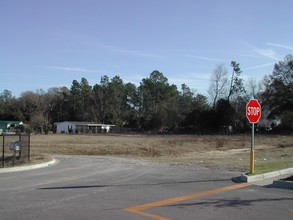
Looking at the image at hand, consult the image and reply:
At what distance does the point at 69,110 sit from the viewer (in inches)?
5108

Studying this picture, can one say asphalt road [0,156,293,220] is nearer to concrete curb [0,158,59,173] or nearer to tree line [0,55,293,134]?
concrete curb [0,158,59,173]

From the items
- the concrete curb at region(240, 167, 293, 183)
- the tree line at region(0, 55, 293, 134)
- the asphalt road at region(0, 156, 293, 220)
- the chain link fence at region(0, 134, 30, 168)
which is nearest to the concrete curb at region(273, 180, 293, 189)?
the asphalt road at region(0, 156, 293, 220)

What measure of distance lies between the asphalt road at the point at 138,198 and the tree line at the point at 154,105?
8706cm

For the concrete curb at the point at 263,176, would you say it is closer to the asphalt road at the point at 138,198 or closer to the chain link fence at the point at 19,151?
the asphalt road at the point at 138,198

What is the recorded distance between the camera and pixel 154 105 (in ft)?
431

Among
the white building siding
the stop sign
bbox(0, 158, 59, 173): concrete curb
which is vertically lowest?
Result: bbox(0, 158, 59, 173): concrete curb

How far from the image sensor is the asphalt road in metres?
8.62

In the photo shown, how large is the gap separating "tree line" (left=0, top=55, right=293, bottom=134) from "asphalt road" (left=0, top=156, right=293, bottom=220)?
8706 cm

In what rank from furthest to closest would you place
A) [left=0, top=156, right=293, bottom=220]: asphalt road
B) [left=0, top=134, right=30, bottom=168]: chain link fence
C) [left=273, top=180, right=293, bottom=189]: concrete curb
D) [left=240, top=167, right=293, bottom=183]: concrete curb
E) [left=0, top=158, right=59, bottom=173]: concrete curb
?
1. [left=0, top=134, right=30, bottom=168]: chain link fence
2. [left=0, top=158, right=59, bottom=173]: concrete curb
3. [left=240, top=167, right=293, bottom=183]: concrete curb
4. [left=273, top=180, right=293, bottom=189]: concrete curb
5. [left=0, top=156, right=293, bottom=220]: asphalt road

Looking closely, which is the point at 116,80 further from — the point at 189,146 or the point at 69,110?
the point at 189,146

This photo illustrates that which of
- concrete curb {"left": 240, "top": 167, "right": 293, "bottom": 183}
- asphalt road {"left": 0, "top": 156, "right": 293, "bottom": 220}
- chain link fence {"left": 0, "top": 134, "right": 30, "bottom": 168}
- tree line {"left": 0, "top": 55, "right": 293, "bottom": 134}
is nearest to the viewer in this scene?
asphalt road {"left": 0, "top": 156, "right": 293, "bottom": 220}

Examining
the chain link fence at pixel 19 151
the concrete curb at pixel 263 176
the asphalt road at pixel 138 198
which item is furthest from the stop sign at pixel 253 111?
the chain link fence at pixel 19 151

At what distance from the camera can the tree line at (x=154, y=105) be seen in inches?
3927

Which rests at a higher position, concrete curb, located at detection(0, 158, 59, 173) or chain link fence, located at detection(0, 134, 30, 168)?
chain link fence, located at detection(0, 134, 30, 168)
